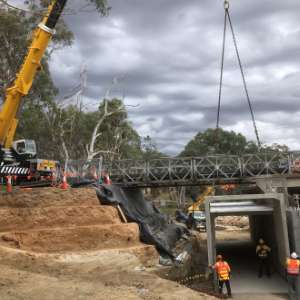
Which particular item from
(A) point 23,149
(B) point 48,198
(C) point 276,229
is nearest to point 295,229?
(C) point 276,229

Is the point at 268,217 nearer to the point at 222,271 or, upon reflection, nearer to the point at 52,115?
the point at 222,271

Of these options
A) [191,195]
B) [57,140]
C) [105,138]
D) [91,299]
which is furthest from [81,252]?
[191,195]

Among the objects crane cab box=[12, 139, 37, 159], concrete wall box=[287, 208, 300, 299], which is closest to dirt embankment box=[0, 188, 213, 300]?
concrete wall box=[287, 208, 300, 299]

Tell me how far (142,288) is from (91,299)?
2356 millimetres

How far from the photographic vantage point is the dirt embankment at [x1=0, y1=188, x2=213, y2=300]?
12219 mm

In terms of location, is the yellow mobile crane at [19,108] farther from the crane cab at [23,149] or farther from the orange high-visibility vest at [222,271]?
the orange high-visibility vest at [222,271]

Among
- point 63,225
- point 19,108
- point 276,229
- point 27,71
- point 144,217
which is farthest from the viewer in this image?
point 19,108

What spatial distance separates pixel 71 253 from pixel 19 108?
9296 mm

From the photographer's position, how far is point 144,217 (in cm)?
2159

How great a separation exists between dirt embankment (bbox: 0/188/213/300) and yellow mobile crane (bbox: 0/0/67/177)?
4339 millimetres

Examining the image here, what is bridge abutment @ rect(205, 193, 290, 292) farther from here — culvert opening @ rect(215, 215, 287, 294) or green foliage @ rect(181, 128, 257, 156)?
green foliage @ rect(181, 128, 257, 156)

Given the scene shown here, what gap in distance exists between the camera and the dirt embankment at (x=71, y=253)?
1222 cm

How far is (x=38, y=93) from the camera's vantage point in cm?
3350

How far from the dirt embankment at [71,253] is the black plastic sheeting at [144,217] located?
2.16 ft
